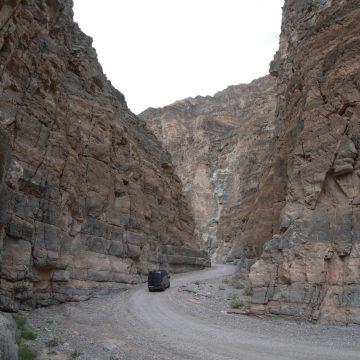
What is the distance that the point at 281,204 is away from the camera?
2172cm

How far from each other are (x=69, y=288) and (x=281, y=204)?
12.1 meters

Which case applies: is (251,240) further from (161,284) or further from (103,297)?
(103,297)

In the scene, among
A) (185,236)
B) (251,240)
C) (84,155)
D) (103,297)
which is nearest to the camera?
(103,297)

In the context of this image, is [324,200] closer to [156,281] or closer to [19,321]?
[19,321]

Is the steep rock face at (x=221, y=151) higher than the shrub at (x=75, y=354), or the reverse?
the steep rock face at (x=221, y=151)

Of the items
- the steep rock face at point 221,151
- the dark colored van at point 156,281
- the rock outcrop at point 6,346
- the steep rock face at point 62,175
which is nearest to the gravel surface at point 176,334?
the rock outcrop at point 6,346

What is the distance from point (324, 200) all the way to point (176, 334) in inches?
316

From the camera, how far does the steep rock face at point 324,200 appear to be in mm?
14352

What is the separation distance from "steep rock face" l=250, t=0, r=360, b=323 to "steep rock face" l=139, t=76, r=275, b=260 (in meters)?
27.2

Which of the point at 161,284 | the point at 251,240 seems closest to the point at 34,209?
the point at 161,284

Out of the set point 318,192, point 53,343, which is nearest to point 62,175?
point 53,343

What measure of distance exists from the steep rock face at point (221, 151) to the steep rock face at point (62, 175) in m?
20.0

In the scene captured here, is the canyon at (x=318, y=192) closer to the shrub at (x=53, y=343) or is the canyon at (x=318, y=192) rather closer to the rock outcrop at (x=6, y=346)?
the shrub at (x=53, y=343)

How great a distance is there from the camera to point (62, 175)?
66.9 feet
